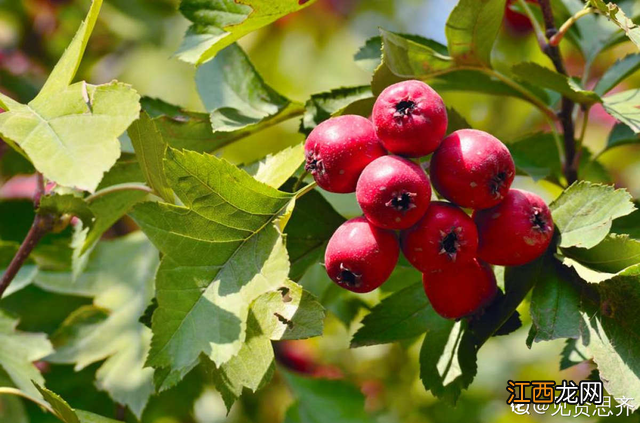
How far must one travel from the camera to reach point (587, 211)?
4.21ft

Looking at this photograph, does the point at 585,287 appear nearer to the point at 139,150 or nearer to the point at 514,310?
the point at 514,310

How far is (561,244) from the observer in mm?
1291

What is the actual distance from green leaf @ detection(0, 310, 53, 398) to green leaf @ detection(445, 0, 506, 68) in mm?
1158

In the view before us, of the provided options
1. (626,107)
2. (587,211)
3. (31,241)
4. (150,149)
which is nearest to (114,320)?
(31,241)

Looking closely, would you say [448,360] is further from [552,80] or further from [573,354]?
[552,80]

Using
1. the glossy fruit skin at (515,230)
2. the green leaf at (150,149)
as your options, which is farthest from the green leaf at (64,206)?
the glossy fruit skin at (515,230)

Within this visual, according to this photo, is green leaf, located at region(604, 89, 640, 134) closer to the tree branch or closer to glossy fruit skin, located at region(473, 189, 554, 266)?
the tree branch

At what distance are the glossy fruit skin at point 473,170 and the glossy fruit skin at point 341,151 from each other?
12 cm

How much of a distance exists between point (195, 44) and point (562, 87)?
762 millimetres

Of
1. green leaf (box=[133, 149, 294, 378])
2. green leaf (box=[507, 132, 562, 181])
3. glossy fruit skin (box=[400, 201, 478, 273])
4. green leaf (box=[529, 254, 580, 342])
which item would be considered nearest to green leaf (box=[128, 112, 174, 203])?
green leaf (box=[133, 149, 294, 378])

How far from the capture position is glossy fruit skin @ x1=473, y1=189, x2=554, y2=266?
1189 mm

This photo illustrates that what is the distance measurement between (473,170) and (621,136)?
84 centimetres

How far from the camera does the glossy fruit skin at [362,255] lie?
115 cm

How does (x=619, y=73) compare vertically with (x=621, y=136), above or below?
above
